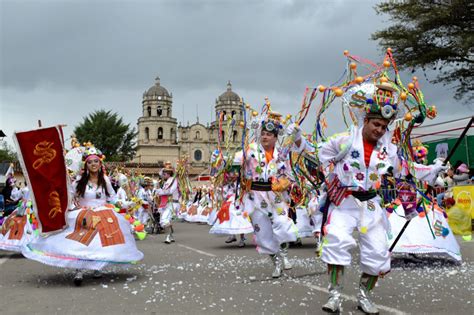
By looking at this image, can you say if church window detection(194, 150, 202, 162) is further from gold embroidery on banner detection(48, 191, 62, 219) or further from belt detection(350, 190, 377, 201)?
belt detection(350, 190, 377, 201)

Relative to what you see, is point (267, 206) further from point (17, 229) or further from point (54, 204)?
point (17, 229)

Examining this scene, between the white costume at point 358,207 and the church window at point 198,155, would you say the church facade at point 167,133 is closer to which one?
the church window at point 198,155

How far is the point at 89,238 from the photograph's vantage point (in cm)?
674

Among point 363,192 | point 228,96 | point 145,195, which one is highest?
point 228,96

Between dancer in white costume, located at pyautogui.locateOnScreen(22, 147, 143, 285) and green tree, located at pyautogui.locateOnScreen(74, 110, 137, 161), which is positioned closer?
dancer in white costume, located at pyautogui.locateOnScreen(22, 147, 143, 285)

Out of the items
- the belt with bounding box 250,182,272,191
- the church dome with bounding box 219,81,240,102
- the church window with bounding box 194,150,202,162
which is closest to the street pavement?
the belt with bounding box 250,182,272,191

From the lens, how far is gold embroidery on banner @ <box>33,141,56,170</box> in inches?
265

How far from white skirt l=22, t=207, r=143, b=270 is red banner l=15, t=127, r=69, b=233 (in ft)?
0.55

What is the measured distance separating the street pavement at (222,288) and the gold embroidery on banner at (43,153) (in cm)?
148

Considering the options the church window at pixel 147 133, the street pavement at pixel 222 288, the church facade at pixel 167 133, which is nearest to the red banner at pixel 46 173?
the street pavement at pixel 222 288

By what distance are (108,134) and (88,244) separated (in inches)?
2877

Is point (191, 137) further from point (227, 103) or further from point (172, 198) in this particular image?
point (172, 198)

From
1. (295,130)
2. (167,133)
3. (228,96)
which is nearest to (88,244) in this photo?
(295,130)

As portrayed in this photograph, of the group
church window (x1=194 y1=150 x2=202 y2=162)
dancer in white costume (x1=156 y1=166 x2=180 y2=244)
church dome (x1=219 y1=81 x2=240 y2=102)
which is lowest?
dancer in white costume (x1=156 y1=166 x2=180 y2=244)
